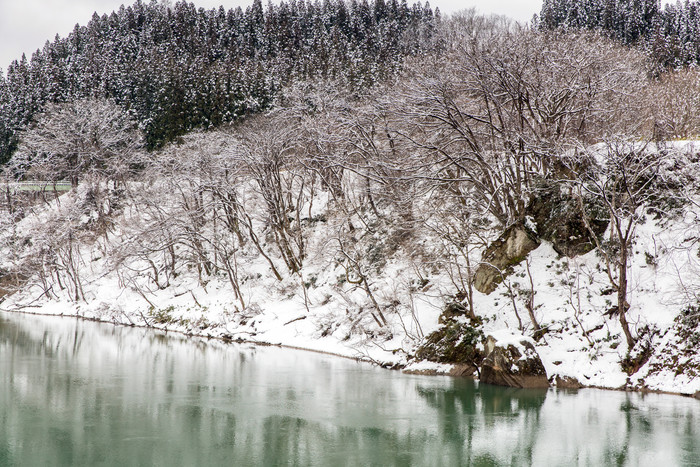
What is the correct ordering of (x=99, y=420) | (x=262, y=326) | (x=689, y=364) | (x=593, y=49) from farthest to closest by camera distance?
(x=262, y=326) < (x=593, y=49) < (x=689, y=364) < (x=99, y=420)

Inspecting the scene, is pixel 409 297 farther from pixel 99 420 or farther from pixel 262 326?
pixel 99 420

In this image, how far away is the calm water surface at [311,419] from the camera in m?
13.9

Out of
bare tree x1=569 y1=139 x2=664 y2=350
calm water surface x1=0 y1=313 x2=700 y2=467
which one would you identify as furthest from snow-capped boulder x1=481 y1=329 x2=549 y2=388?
bare tree x1=569 y1=139 x2=664 y2=350

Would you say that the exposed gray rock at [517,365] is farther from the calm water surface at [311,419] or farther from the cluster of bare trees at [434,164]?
the cluster of bare trees at [434,164]

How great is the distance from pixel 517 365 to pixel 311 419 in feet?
23.6

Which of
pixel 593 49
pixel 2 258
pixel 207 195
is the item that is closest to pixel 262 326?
pixel 207 195

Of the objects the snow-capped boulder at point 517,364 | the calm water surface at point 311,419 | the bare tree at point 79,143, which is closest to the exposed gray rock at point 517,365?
the snow-capped boulder at point 517,364

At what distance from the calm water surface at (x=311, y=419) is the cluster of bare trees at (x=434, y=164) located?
403 cm

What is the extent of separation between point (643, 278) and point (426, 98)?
10.8m

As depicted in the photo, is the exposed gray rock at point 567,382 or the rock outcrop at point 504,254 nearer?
the exposed gray rock at point 567,382

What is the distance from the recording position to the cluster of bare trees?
24.8 meters

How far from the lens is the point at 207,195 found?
42.9 metres

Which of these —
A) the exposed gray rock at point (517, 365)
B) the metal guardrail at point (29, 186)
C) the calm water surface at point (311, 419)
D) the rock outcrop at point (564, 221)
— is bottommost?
the calm water surface at point (311, 419)

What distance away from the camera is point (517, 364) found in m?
20.2
